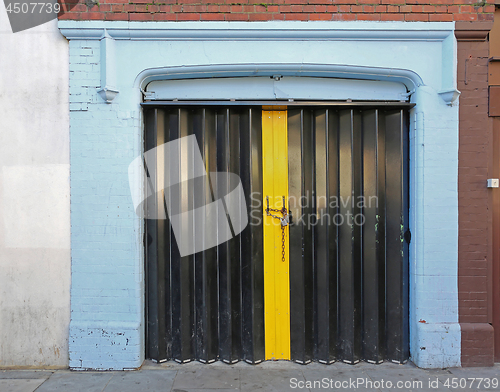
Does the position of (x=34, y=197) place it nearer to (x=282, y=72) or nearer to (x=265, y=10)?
(x=282, y=72)

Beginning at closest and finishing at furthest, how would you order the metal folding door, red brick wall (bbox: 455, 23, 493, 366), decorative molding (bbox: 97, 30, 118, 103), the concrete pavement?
the concrete pavement → decorative molding (bbox: 97, 30, 118, 103) → red brick wall (bbox: 455, 23, 493, 366) → the metal folding door

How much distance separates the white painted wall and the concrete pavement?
395 mm

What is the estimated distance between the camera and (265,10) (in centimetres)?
376

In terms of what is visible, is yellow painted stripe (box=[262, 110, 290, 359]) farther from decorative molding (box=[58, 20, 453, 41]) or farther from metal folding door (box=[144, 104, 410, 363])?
decorative molding (box=[58, 20, 453, 41])

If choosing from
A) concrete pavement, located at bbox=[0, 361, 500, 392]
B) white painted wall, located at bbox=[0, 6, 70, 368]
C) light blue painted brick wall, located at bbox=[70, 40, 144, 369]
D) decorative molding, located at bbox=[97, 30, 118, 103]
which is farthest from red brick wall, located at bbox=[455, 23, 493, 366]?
white painted wall, located at bbox=[0, 6, 70, 368]

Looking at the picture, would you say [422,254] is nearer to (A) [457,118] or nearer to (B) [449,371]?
(B) [449,371]

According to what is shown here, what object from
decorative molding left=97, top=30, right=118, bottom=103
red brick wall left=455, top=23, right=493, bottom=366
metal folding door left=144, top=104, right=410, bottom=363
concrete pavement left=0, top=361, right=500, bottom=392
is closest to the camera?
concrete pavement left=0, top=361, right=500, bottom=392

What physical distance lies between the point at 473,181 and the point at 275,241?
233 cm

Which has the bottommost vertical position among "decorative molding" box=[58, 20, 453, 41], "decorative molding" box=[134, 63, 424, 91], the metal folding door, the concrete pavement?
the concrete pavement

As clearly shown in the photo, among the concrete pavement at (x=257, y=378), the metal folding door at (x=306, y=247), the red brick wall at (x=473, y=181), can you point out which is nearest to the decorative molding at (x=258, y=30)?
the red brick wall at (x=473, y=181)

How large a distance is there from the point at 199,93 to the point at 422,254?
3.14 meters

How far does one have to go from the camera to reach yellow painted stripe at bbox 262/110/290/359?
3.95 meters

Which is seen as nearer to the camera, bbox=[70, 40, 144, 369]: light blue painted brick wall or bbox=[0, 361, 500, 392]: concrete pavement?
bbox=[0, 361, 500, 392]: concrete pavement

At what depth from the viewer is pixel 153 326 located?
393 cm
